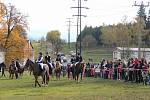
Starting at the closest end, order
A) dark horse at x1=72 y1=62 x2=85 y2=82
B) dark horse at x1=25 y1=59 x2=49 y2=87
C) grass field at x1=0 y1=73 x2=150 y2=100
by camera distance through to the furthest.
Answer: grass field at x1=0 y1=73 x2=150 y2=100, dark horse at x1=25 y1=59 x2=49 y2=87, dark horse at x1=72 y1=62 x2=85 y2=82

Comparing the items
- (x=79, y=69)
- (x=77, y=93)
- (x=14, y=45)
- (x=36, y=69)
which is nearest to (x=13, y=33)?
(x=14, y=45)

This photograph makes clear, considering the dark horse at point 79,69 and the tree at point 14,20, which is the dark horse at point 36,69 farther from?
the tree at point 14,20

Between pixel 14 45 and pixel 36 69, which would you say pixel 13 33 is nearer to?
pixel 14 45

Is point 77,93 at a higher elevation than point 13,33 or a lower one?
lower

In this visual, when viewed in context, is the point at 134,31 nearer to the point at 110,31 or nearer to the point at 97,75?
the point at 110,31

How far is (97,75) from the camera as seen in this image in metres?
49.3

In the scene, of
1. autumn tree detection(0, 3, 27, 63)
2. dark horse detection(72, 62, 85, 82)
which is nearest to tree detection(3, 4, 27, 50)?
autumn tree detection(0, 3, 27, 63)

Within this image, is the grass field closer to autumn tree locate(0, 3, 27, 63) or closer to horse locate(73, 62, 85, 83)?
horse locate(73, 62, 85, 83)

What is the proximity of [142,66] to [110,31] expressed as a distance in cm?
8847

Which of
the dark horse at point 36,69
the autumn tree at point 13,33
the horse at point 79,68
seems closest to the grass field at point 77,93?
the dark horse at point 36,69

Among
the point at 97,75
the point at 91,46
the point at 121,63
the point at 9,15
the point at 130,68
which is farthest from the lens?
the point at 91,46

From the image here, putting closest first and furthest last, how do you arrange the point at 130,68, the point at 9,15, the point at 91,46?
the point at 130,68 → the point at 9,15 → the point at 91,46

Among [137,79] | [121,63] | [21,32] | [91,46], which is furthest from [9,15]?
[91,46]

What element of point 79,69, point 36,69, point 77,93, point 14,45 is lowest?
point 77,93
